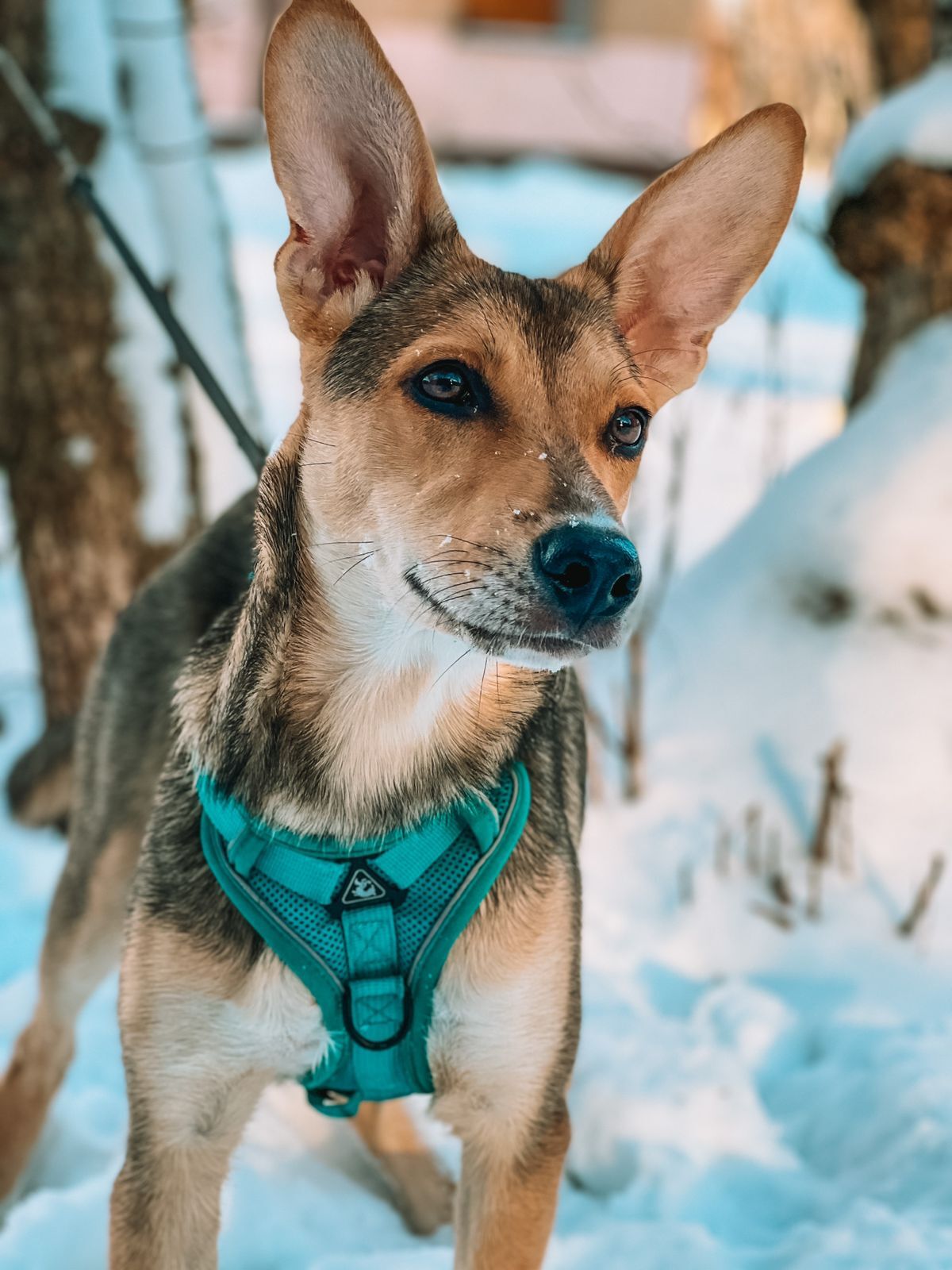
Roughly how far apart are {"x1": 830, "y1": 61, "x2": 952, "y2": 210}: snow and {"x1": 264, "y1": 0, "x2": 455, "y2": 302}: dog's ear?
3.05m

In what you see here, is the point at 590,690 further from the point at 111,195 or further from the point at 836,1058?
the point at 111,195

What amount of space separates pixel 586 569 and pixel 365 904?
0.73 m

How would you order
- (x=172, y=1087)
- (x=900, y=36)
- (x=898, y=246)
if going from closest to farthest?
(x=172, y=1087) → (x=898, y=246) → (x=900, y=36)

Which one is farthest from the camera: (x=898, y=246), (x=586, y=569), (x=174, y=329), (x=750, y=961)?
(x=898, y=246)

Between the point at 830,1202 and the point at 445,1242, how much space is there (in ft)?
3.08

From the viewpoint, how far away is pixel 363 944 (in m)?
2.12

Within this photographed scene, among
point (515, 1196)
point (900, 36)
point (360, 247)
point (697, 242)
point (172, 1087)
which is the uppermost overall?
point (900, 36)

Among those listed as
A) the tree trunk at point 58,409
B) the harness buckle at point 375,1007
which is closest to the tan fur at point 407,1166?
the harness buckle at point 375,1007

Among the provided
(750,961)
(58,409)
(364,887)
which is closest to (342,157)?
(364,887)

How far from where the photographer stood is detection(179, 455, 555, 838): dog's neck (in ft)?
7.19

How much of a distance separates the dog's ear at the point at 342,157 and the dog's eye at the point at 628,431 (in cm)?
52

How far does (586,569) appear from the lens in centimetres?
188

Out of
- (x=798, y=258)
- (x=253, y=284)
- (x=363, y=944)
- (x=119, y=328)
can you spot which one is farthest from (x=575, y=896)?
(x=798, y=258)

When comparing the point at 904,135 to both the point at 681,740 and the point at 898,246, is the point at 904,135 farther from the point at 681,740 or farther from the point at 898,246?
the point at 681,740
